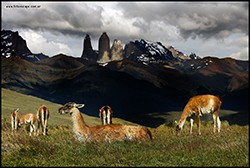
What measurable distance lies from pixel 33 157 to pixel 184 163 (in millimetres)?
4997

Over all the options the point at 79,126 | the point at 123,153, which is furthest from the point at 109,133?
the point at 123,153

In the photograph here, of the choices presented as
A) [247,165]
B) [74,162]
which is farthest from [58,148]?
[247,165]

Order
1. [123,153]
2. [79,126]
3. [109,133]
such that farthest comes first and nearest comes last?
[79,126], [109,133], [123,153]

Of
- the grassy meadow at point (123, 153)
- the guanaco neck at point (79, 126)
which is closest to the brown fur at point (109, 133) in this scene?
the guanaco neck at point (79, 126)

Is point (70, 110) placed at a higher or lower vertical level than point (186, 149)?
higher

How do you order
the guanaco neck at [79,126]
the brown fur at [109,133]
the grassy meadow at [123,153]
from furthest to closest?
the guanaco neck at [79,126] → the brown fur at [109,133] → the grassy meadow at [123,153]

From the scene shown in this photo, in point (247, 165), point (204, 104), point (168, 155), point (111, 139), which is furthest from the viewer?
point (204, 104)

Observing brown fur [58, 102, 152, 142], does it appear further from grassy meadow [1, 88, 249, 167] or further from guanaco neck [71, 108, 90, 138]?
grassy meadow [1, 88, 249, 167]

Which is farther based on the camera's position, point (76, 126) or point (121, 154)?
point (76, 126)

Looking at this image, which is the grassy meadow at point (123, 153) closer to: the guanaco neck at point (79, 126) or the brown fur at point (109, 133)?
the brown fur at point (109, 133)

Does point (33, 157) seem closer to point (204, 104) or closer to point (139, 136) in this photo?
point (139, 136)

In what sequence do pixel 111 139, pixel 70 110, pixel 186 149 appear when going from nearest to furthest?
1. pixel 186 149
2. pixel 111 139
3. pixel 70 110

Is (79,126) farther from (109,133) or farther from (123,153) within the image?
(123,153)

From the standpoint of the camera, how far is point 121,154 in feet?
39.2
